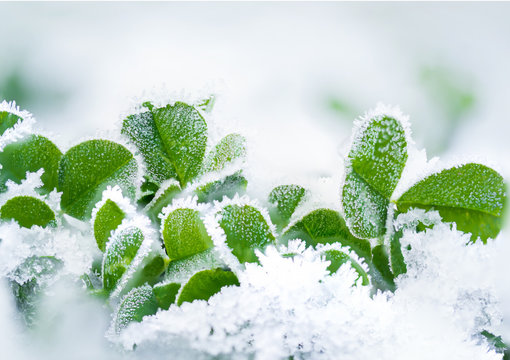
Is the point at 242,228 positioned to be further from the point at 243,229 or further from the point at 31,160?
the point at 31,160

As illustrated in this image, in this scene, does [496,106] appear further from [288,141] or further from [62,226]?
[62,226]

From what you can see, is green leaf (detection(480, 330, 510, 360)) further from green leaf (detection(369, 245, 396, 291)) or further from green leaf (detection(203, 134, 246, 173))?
green leaf (detection(203, 134, 246, 173))

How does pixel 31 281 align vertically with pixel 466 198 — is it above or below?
below

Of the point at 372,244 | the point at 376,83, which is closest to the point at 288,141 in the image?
the point at 376,83

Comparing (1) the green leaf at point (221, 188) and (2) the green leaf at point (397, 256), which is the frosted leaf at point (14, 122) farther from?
(2) the green leaf at point (397, 256)

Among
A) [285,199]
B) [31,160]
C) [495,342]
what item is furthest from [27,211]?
[495,342]

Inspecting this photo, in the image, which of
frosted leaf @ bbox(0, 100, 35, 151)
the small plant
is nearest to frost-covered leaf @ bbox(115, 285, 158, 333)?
the small plant
